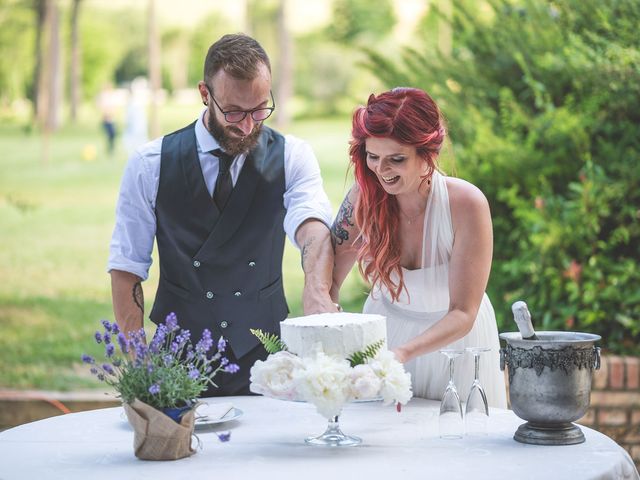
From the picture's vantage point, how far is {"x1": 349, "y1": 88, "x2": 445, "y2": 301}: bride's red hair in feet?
9.59

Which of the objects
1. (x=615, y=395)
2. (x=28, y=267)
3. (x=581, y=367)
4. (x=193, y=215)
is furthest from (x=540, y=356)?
(x=28, y=267)

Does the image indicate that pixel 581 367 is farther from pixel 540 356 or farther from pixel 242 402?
pixel 242 402

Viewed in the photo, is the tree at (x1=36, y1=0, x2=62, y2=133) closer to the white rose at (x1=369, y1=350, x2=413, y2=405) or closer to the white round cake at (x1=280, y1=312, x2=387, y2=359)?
the white round cake at (x1=280, y1=312, x2=387, y2=359)

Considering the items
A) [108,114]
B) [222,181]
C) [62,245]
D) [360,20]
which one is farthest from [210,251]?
[360,20]

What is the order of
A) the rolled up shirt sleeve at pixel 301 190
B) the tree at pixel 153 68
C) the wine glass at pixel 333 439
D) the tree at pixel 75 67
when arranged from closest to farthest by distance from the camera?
1. the wine glass at pixel 333 439
2. the rolled up shirt sleeve at pixel 301 190
3. the tree at pixel 153 68
4. the tree at pixel 75 67

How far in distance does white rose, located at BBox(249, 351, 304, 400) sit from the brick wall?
2948 mm

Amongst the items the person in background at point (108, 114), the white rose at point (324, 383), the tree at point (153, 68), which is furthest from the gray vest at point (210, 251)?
the person in background at point (108, 114)

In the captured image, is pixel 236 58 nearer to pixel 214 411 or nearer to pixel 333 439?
pixel 214 411

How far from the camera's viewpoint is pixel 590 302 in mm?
5344

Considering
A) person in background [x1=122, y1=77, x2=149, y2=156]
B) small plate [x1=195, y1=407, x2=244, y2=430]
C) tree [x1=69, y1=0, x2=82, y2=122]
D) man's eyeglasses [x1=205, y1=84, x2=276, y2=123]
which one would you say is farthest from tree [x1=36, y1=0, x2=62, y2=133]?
small plate [x1=195, y1=407, x2=244, y2=430]

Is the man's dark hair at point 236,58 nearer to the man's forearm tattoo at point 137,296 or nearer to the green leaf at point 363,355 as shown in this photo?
the man's forearm tattoo at point 137,296

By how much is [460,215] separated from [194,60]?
1412cm

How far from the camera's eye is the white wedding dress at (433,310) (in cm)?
313

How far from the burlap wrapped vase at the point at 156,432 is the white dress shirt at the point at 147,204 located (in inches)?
39.4
